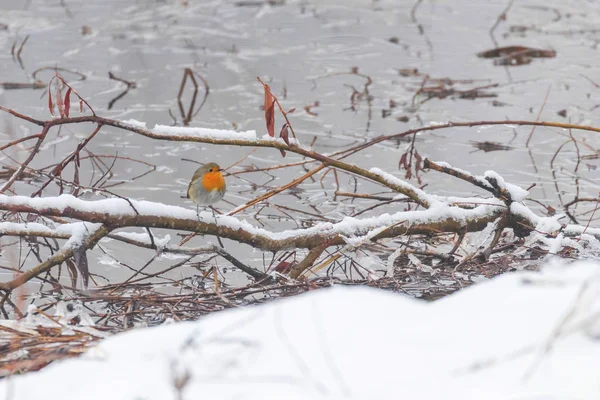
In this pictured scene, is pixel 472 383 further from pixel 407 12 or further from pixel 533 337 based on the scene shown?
pixel 407 12

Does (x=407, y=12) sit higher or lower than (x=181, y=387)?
lower

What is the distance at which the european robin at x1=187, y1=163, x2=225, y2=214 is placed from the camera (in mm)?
3814

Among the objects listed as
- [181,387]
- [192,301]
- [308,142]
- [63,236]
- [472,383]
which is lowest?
[308,142]

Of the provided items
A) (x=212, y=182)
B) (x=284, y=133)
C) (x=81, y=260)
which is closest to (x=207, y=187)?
(x=212, y=182)

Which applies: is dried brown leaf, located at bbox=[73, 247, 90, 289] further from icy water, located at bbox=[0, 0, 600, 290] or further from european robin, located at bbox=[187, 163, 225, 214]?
icy water, located at bbox=[0, 0, 600, 290]

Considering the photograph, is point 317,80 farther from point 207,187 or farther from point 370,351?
point 370,351

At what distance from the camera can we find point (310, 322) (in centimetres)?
188

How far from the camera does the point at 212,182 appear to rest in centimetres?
A: 381

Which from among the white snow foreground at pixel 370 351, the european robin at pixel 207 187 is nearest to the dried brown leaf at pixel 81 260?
the european robin at pixel 207 187

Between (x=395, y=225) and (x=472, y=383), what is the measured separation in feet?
5.98

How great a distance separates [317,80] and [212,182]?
4813 mm

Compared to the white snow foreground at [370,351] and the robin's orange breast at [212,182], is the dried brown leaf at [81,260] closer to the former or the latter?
the robin's orange breast at [212,182]

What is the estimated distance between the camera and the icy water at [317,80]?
18.9 ft

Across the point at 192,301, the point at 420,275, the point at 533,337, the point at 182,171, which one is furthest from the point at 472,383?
the point at 182,171
